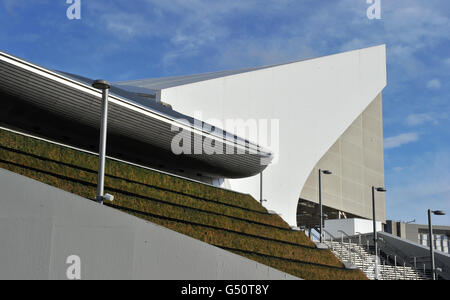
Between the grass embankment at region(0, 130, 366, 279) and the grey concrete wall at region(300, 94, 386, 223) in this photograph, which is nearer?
the grass embankment at region(0, 130, 366, 279)

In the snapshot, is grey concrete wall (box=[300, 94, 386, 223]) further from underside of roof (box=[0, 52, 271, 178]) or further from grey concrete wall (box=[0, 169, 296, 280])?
grey concrete wall (box=[0, 169, 296, 280])

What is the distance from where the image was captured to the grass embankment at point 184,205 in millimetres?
13211

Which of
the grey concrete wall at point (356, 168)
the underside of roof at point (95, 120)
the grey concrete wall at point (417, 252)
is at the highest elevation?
the grey concrete wall at point (356, 168)

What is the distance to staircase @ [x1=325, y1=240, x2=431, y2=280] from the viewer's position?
2527 centimetres

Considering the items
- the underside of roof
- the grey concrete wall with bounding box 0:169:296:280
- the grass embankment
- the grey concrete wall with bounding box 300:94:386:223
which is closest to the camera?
the grey concrete wall with bounding box 0:169:296:280

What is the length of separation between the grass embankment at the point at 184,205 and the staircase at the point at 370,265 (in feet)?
27.9

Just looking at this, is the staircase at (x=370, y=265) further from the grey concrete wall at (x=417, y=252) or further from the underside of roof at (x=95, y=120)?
the underside of roof at (x=95, y=120)

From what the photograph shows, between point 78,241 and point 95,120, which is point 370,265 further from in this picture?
point 78,241

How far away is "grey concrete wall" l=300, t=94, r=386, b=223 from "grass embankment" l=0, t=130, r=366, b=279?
18.0 m

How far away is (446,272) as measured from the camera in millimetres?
28406

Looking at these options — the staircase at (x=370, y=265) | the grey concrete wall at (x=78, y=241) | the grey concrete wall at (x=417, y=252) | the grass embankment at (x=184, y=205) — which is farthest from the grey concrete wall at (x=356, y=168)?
the grey concrete wall at (x=78, y=241)

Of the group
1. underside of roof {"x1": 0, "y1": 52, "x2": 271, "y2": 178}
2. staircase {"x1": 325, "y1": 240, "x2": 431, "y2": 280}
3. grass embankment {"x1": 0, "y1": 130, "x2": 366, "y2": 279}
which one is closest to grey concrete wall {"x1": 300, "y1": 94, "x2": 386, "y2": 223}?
staircase {"x1": 325, "y1": 240, "x2": 431, "y2": 280}

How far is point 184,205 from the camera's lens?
15.4 meters
